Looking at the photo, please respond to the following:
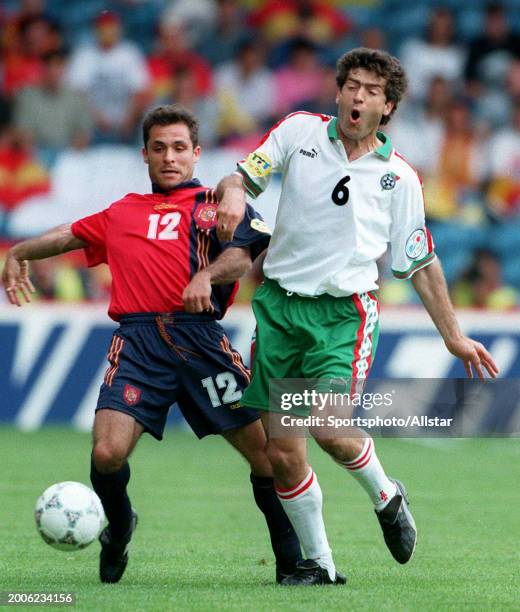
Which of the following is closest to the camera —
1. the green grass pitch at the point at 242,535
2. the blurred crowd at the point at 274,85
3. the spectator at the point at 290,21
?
the green grass pitch at the point at 242,535

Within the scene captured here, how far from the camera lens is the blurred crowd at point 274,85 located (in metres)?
14.3

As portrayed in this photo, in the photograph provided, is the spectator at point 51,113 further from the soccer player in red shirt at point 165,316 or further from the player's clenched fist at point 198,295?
the player's clenched fist at point 198,295

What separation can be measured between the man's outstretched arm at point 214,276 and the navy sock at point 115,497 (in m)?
0.75

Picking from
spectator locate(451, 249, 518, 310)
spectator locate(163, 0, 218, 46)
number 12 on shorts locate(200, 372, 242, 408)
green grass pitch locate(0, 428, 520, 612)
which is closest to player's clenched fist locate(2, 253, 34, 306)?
number 12 on shorts locate(200, 372, 242, 408)

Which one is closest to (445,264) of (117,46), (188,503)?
(117,46)

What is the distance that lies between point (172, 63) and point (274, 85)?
1241mm

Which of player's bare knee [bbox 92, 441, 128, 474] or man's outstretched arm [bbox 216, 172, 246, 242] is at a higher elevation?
man's outstretched arm [bbox 216, 172, 246, 242]

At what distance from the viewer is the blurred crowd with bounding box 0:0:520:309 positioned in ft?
47.0

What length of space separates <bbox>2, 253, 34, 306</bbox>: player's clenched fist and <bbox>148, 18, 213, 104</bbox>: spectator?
913cm

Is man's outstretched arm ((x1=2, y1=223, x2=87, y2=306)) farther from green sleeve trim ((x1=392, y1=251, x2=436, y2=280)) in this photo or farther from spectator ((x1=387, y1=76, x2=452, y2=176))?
spectator ((x1=387, y1=76, x2=452, y2=176))

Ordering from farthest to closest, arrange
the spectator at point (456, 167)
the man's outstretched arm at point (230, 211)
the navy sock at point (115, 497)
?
Answer: the spectator at point (456, 167) < the navy sock at point (115, 497) < the man's outstretched arm at point (230, 211)

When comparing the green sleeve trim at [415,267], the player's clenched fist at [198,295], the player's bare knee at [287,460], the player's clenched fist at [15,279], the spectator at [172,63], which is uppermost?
the green sleeve trim at [415,267]

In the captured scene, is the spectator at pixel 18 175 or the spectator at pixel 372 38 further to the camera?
the spectator at pixel 372 38

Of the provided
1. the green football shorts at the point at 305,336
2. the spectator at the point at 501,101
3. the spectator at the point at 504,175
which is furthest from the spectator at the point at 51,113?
the green football shorts at the point at 305,336
